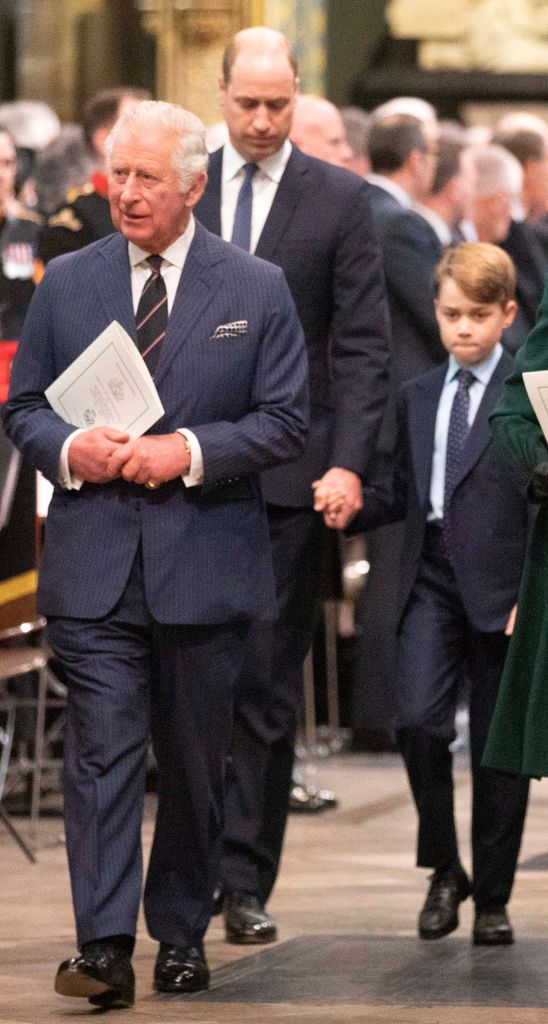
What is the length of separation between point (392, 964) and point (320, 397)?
4.67ft

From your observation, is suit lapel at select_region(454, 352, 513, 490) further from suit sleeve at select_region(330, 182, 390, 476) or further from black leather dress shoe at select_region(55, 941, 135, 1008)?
black leather dress shoe at select_region(55, 941, 135, 1008)

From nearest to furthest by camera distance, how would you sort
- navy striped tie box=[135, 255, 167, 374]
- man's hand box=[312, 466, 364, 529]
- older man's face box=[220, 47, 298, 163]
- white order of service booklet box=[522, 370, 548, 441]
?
1. white order of service booklet box=[522, 370, 548, 441]
2. navy striped tie box=[135, 255, 167, 374]
3. man's hand box=[312, 466, 364, 529]
4. older man's face box=[220, 47, 298, 163]

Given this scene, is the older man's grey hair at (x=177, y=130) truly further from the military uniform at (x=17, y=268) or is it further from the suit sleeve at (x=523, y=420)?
the military uniform at (x=17, y=268)

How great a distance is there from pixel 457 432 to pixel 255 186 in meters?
0.80

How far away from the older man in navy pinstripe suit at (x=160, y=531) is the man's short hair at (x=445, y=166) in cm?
570

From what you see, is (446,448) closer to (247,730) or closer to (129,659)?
(247,730)

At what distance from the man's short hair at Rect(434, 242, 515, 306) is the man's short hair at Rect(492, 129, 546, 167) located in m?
6.22

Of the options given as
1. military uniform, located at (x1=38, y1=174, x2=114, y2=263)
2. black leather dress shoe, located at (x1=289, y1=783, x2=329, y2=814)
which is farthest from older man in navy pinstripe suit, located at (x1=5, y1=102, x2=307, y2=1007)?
black leather dress shoe, located at (x1=289, y1=783, x2=329, y2=814)

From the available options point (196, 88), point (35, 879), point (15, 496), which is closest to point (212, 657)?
point (35, 879)

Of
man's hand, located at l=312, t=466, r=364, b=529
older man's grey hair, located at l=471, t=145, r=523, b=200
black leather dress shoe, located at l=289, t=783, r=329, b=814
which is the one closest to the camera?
man's hand, located at l=312, t=466, r=364, b=529

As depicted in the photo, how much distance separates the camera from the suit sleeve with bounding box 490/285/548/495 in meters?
4.89

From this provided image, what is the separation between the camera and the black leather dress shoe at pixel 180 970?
5.09 meters

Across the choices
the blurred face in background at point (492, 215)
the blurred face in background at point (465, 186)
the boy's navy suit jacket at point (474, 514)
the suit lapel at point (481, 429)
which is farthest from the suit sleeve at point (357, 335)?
the blurred face in background at point (465, 186)

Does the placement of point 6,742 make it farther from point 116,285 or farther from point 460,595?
point 116,285
